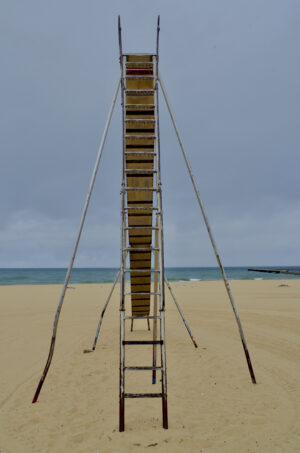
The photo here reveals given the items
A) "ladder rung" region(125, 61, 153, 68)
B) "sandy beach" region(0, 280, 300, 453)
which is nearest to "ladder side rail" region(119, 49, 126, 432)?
"ladder rung" region(125, 61, 153, 68)

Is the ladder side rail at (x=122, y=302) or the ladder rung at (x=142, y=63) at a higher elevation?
the ladder rung at (x=142, y=63)

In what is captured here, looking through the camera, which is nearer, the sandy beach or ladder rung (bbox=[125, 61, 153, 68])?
the sandy beach

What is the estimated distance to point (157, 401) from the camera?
5906 mm

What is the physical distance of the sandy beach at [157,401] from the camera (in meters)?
4.52

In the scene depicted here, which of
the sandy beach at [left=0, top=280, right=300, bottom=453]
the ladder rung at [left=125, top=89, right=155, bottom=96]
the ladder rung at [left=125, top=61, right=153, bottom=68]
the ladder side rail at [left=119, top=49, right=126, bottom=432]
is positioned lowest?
the sandy beach at [left=0, top=280, right=300, bottom=453]

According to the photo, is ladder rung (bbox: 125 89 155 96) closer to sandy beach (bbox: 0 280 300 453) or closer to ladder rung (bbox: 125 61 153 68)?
ladder rung (bbox: 125 61 153 68)

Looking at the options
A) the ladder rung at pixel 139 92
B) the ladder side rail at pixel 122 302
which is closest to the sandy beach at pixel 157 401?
the ladder side rail at pixel 122 302

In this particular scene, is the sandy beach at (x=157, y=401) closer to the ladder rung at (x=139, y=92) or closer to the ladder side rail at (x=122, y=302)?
the ladder side rail at (x=122, y=302)

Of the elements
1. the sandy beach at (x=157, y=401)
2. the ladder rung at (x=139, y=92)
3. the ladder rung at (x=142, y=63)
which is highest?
the ladder rung at (x=142, y=63)

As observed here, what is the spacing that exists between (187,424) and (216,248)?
11.3ft

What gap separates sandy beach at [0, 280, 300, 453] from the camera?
4523 millimetres

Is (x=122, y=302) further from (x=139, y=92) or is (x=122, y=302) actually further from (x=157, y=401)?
(x=139, y=92)

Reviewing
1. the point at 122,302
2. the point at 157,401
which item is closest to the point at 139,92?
the point at 122,302

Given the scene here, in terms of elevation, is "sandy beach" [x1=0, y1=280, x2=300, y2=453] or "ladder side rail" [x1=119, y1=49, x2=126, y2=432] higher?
"ladder side rail" [x1=119, y1=49, x2=126, y2=432]
